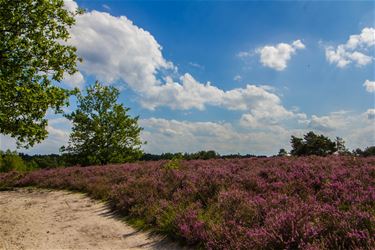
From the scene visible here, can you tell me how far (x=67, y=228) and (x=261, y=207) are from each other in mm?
6070

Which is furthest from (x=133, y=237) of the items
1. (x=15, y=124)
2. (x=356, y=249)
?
(x=15, y=124)

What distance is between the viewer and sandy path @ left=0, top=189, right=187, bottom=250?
26.4 ft

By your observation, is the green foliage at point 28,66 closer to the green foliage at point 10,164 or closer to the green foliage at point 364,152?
the green foliage at point 364,152

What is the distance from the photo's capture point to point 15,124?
45.6 feet

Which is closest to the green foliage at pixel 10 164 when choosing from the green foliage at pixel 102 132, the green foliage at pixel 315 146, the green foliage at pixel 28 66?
the green foliage at pixel 102 132

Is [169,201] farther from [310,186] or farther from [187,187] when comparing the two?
[310,186]

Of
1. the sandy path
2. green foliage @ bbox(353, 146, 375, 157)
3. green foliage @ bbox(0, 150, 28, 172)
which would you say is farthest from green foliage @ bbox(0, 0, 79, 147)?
green foliage @ bbox(0, 150, 28, 172)

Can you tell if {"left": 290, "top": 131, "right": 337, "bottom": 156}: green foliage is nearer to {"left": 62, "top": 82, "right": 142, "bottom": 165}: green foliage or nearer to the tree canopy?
the tree canopy

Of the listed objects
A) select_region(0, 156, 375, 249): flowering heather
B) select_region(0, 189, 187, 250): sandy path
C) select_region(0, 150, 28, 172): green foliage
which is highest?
A: select_region(0, 150, 28, 172): green foliage

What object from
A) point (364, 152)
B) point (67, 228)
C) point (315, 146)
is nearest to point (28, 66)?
point (67, 228)

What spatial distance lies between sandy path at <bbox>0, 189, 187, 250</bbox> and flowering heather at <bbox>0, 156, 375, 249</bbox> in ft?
1.99

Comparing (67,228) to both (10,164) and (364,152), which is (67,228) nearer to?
(364,152)

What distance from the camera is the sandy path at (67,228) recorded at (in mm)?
8039

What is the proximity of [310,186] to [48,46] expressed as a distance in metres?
13.5
